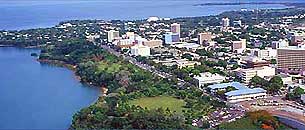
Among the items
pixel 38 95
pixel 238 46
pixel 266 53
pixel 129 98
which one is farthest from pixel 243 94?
pixel 238 46

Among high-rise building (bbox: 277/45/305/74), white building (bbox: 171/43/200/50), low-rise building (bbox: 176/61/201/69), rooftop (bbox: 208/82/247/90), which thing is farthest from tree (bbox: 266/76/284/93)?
white building (bbox: 171/43/200/50)

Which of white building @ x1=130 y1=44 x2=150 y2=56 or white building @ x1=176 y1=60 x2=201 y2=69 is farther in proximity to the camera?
white building @ x1=130 y1=44 x2=150 y2=56

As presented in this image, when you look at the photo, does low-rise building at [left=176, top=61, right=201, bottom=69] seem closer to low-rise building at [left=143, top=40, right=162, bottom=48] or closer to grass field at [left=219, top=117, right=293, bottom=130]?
low-rise building at [left=143, top=40, right=162, bottom=48]

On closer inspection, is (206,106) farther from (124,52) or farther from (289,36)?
(289,36)

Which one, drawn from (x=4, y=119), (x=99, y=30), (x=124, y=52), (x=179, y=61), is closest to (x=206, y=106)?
(x=4, y=119)

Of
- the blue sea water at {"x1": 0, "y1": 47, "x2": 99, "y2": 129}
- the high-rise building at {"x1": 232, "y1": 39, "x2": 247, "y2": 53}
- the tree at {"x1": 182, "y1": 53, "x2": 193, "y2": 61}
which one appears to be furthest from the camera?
the high-rise building at {"x1": 232, "y1": 39, "x2": 247, "y2": 53}

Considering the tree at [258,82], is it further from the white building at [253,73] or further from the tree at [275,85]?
the white building at [253,73]
